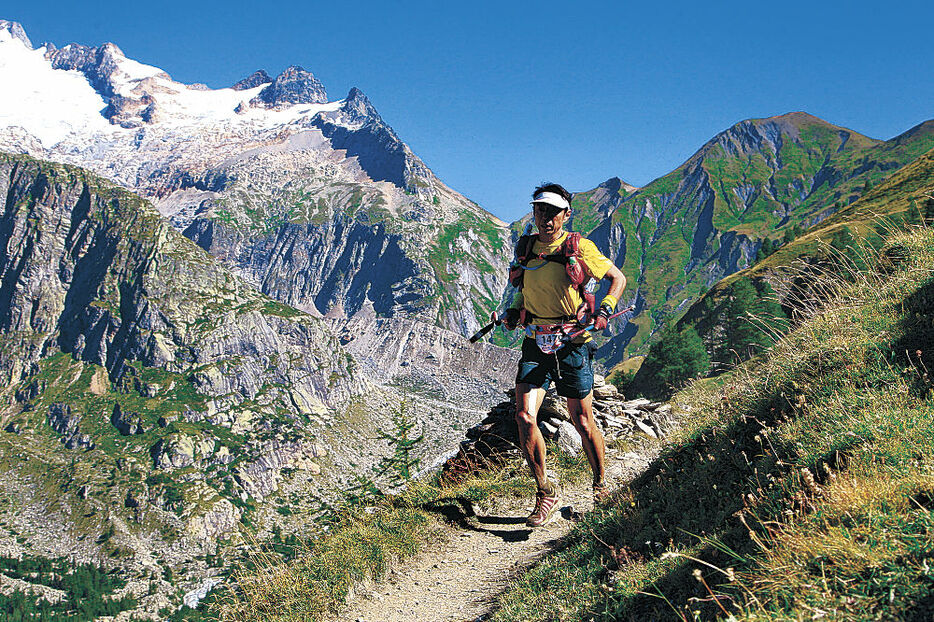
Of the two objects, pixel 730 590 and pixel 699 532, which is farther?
pixel 699 532

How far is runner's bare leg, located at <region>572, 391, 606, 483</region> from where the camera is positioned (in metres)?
8.28

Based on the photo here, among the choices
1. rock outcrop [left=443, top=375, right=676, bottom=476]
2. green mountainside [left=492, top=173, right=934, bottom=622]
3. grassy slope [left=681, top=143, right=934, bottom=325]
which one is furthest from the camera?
grassy slope [left=681, top=143, right=934, bottom=325]

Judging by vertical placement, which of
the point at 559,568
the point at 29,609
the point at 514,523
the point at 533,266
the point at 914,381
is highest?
the point at 533,266

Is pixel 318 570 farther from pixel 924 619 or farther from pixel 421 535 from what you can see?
pixel 924 619

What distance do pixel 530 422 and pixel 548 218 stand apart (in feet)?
10.5

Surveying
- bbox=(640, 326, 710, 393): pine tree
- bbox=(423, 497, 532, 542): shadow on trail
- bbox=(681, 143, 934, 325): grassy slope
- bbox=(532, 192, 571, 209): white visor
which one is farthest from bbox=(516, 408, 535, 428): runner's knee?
bbox=(681, 143, 934, 325): grassy slope

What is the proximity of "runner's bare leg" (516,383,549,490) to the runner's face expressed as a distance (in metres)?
2.44

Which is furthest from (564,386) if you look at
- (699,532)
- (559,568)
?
(699,532)

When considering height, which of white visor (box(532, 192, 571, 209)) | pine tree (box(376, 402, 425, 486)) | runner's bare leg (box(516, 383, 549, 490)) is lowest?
pine tree (box(376, 402, 425, 486))

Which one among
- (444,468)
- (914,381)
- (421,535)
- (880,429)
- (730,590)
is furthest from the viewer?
(444,468)

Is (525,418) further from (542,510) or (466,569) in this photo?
(466,569)

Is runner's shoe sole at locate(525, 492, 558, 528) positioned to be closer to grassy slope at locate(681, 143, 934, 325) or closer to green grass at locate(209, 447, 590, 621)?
green grass at locate(209, 447, 590, 621)

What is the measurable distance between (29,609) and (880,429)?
260047mm

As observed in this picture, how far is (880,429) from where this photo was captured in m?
4.61
